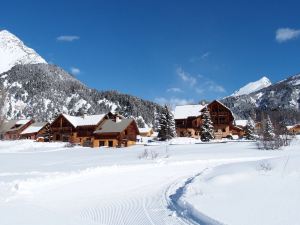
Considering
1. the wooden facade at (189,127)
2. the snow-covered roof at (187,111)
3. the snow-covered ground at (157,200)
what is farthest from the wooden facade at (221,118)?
the snow-covered ground at (157,200)

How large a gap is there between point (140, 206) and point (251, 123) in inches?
2418

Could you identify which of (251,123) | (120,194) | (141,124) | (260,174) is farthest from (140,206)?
(141,124)

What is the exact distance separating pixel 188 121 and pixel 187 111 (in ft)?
8.88

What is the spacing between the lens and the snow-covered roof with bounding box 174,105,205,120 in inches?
3593

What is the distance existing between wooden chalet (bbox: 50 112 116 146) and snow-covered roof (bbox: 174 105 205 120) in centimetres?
1440

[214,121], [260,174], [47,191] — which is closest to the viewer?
[260,174]

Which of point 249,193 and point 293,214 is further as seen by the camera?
point 249,193

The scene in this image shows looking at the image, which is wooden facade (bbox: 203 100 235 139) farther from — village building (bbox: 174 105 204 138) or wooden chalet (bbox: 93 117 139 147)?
wooden chalet (bbox: 93 117 139 147)

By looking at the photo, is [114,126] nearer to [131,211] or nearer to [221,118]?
[221,118]

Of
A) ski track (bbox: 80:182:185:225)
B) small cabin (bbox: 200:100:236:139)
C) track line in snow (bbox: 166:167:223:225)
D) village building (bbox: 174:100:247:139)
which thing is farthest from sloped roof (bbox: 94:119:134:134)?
track line in snow (bbox: 166:167:223:225)

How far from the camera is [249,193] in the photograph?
45.6 ft

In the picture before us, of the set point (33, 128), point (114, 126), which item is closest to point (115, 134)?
point (114, 126)

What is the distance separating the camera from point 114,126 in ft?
260

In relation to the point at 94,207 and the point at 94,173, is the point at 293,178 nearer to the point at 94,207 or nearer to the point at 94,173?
the point at 94,207
